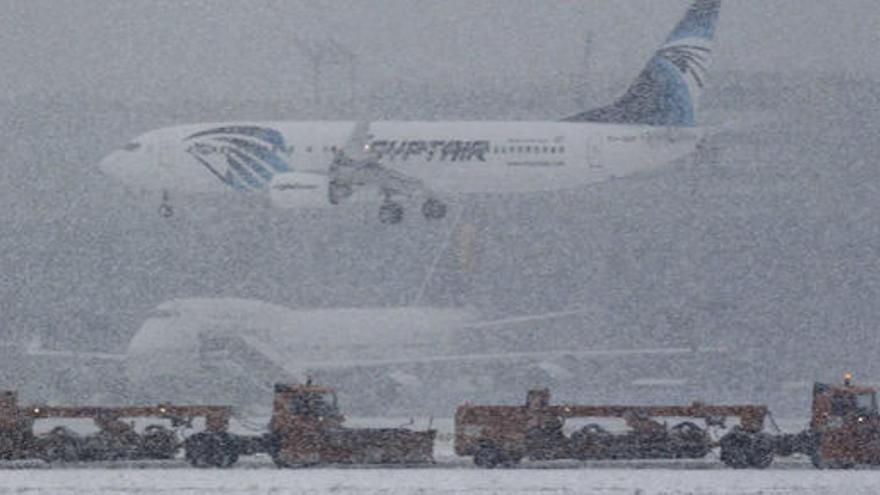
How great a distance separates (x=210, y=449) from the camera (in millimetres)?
29625

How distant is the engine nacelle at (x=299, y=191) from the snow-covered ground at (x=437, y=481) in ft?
125

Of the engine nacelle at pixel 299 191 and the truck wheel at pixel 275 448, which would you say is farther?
the engine nacelle at pixel 299 191

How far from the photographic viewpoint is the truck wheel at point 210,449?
2964 cm

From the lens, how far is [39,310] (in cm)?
8975

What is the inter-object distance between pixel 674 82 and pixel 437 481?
61.0 m

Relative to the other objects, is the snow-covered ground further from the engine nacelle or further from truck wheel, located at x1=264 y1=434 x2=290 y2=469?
the engine nacelle

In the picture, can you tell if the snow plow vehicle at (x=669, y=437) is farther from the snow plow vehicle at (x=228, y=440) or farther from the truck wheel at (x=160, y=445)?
the truck wheel at (x=160, y=445)

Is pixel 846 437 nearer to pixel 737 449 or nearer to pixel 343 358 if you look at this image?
pixel 737 449

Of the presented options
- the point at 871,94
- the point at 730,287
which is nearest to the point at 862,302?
the point at 730,287

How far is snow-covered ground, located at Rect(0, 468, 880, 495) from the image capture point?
2559 centimetres

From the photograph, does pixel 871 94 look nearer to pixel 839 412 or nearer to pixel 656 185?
pixel 656 185

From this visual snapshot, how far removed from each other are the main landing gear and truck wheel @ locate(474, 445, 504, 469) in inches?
1473

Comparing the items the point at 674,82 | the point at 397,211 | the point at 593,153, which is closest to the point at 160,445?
the point at 397,211

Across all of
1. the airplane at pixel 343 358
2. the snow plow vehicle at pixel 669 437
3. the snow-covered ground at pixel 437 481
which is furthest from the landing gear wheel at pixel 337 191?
the snow-covered ground at pixel 437 481
